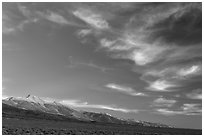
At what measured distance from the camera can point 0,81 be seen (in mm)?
22500

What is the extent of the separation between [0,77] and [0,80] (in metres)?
0.53

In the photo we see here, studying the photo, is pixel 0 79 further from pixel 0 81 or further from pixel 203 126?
pixel 203 126

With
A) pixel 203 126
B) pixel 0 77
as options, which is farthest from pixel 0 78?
pixel 203 126

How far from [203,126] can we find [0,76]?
17019 mm

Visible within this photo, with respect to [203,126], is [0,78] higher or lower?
higher

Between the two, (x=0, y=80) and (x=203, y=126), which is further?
(x=203, y=126)

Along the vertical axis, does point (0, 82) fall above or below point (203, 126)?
above

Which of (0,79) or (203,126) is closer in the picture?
(0,79)

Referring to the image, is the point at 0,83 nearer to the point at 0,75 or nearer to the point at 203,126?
the point at 0,75

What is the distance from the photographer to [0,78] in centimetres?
2294

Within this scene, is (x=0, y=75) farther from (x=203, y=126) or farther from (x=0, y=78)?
(x=203, y=126)

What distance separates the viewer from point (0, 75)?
23.2 meters

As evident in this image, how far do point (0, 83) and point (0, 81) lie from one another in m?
0.15

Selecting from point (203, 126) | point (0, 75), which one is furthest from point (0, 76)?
point (203, 126)
